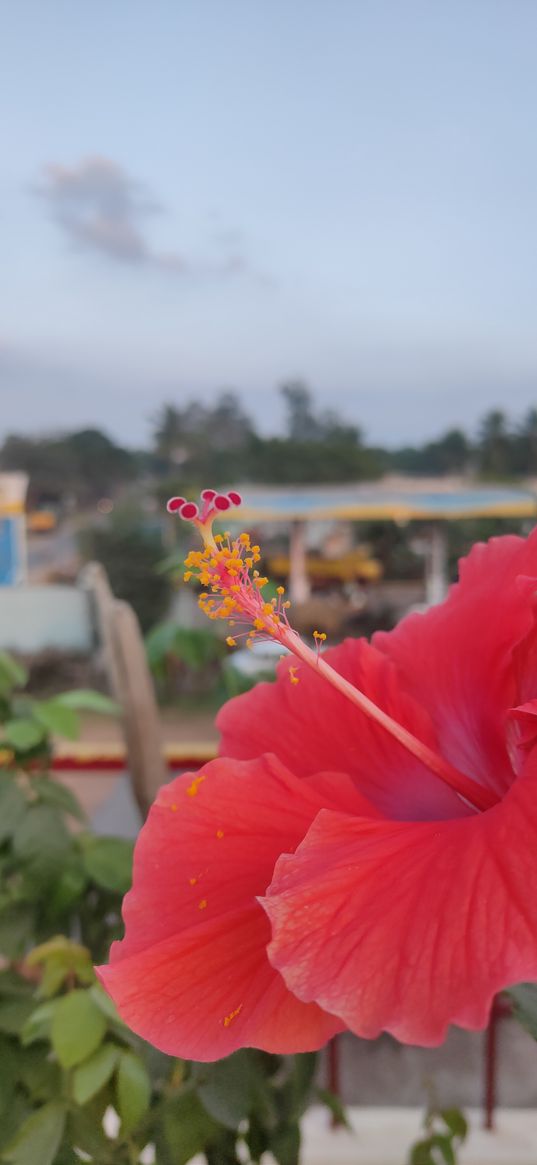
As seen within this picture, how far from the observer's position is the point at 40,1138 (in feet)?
1.04

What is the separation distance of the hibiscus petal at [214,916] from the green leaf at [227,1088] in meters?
0.11

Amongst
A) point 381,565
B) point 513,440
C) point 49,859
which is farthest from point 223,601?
point 513,440

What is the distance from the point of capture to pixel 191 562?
27 centimetres

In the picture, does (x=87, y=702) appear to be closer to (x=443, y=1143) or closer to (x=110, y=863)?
(x=110, y=863)

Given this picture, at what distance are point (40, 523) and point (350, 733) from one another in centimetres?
2146

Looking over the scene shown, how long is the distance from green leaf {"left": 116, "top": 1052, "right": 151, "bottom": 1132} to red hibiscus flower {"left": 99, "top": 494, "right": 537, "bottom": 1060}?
11 cm

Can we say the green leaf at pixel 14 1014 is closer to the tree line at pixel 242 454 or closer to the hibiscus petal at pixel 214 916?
the hibiscus petal at pixel 214 916

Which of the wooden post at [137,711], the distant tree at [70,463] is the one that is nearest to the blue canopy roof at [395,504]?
the wooden post at [137,711]

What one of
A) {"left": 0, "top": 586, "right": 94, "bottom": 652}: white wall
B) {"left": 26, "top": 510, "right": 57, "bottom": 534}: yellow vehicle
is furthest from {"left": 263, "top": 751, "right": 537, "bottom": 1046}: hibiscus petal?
{"left": 26, "top": 510, "right": 57, "bottom": 534}: yellow vehicle

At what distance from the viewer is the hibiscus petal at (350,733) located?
0.27m

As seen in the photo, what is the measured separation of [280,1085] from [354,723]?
24 centimetres

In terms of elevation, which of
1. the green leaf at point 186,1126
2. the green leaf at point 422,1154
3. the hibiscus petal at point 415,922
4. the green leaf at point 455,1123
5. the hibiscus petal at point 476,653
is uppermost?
the hibiscus petal at point 476,653

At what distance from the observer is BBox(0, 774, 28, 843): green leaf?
0.49m

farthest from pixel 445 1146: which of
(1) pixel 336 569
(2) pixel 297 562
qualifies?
(1) pixel 336 569
